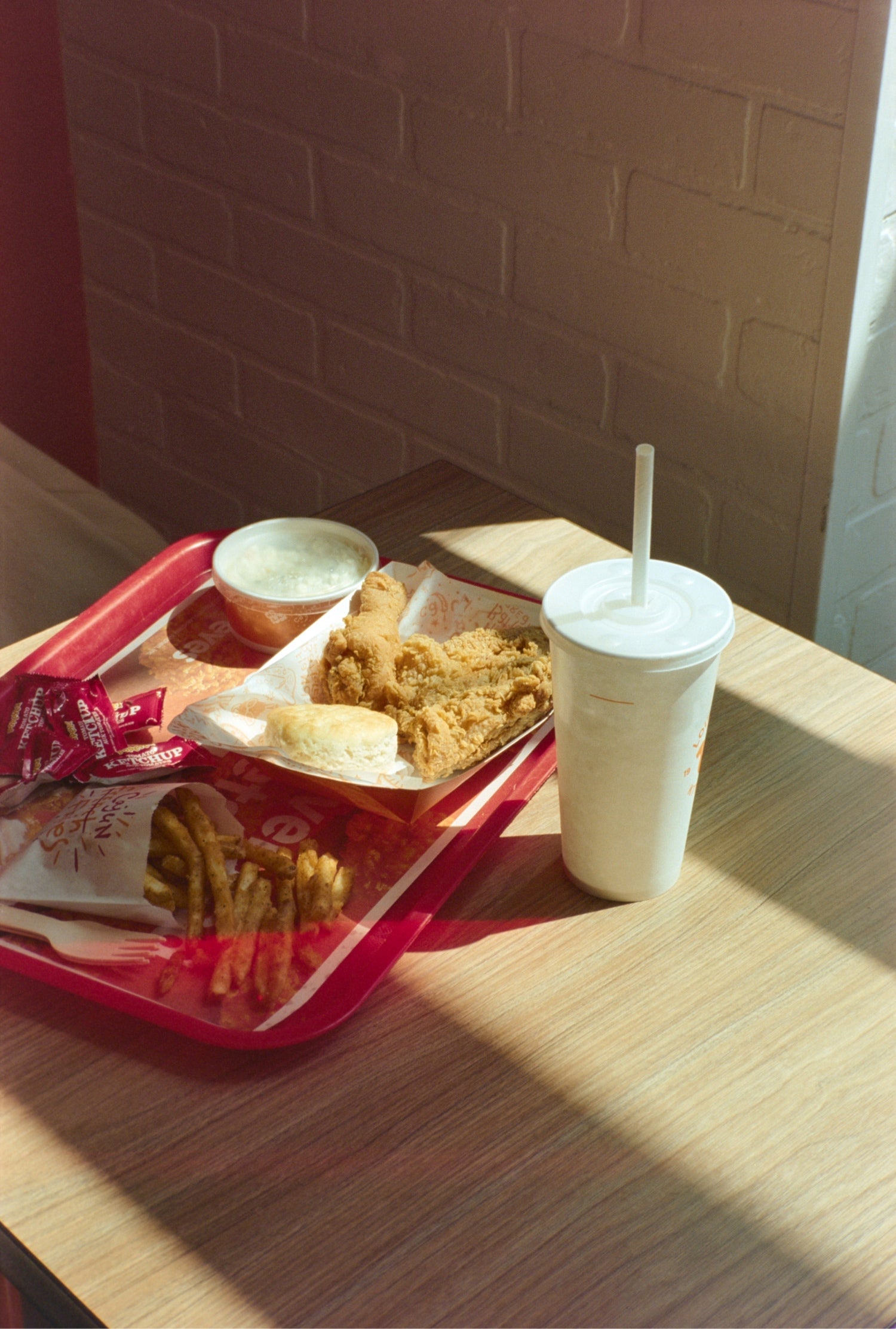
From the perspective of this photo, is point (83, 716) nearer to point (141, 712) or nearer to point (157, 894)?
point (141, 712)

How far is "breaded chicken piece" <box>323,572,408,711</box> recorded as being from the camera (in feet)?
3.25

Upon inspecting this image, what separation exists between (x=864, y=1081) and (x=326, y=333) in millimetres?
1603

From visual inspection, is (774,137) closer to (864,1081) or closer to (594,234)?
(594,234)

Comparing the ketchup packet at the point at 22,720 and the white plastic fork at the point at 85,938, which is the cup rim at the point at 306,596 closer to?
the ketchup packet at the point at 22,720

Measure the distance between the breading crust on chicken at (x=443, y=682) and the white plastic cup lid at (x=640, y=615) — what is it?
184 mm

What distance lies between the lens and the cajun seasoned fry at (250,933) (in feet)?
2.65

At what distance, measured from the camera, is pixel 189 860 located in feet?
2.82

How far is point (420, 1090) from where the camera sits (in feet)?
2.47

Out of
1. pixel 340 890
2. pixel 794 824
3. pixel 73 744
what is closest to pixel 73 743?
pixel 73 744

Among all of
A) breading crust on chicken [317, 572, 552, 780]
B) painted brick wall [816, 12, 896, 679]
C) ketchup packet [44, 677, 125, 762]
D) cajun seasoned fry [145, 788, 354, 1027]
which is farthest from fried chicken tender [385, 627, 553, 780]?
painted brick wall [816, 12, 896, 679]

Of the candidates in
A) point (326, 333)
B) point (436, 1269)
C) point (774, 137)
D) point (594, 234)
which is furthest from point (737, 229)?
point (436, 1269)

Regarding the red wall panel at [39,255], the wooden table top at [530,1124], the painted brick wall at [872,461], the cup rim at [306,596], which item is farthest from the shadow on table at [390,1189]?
the red wall panel at [39,255]

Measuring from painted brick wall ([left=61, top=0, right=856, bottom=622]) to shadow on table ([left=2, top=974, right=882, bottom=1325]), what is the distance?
97 centimetres

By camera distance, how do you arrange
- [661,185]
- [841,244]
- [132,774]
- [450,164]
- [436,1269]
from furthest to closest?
[450,164] → [661,185] → [841,244] → [132,774] → [436,1269]
